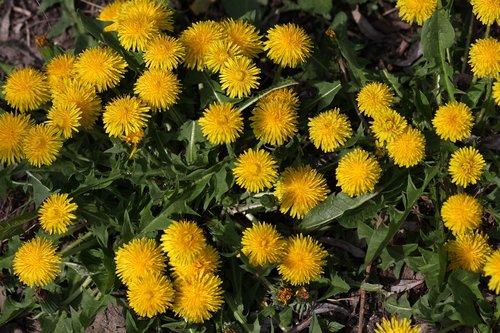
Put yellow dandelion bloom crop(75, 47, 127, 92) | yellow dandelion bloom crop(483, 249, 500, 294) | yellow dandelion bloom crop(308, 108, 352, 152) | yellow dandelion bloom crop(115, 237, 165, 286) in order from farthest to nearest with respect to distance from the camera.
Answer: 1. yellow dandelion bloom crop(75, 47, 127, 92)
2. yellow dandelion bloom crop(308, 108, 352, 152)
3. yellow dandelion bloom crop(115, 237, 165, 286)
4. yellow dandelion bloom crop(483, 249, 500, 294)

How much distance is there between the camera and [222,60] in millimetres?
3736

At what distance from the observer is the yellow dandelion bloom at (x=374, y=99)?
12.3 feet

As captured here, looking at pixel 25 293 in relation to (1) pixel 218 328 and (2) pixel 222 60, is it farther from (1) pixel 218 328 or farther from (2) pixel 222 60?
(2) pixel 222 60

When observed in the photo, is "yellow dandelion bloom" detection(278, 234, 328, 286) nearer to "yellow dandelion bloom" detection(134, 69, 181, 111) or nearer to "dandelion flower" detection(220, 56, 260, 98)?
"dandelion flower" detection(220, 56, 260, 98)

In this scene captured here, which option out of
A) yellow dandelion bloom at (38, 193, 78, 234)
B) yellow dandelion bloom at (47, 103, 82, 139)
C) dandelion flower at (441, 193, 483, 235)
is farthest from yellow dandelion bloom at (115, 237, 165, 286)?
dandelion flower at (441, 193, 483, 235)

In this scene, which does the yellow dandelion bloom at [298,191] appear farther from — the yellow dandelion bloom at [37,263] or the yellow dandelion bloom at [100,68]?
the yellow dandelion bloom at [37,263]

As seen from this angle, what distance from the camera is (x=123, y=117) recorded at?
3.63m

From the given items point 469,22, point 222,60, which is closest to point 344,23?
point 469,22

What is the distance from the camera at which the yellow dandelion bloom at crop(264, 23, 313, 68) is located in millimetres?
3850

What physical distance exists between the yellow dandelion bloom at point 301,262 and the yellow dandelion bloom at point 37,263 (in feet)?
4.57

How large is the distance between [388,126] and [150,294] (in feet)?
5.73

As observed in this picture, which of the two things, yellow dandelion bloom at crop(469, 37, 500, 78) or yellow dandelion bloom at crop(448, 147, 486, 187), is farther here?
yellow dandelion bloom at crop(469, 37, 500, 78)

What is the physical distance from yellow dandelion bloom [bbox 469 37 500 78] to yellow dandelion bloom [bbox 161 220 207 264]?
6.71 feet

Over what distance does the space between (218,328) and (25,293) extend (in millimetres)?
1353
